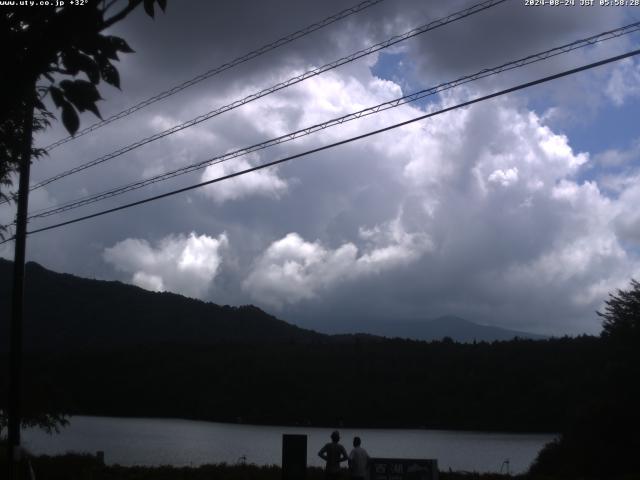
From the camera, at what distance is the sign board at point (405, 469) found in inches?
546

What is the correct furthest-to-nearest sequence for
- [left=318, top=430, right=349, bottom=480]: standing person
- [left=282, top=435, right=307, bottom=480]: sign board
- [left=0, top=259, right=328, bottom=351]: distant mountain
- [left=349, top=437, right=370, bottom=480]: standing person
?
[left=0, top=259, right=328, bottom=351]: distant mountain < [left=318, top=430, right=349, bottom=480]: standing person < [left=282, top=435, right=307, bottom=480]: sign board < [left=349, top=437, right=370, bottom=480]: standing person

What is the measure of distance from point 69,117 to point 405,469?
10.5m

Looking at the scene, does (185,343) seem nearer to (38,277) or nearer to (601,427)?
(38,277)

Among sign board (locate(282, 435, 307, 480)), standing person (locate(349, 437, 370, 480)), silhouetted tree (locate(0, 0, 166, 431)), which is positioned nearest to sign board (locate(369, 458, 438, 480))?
standing person (locate(349, 437, 370, 480))

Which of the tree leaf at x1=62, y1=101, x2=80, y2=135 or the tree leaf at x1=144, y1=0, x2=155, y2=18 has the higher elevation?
the tree leaf at x1=144, y1=0, x2=155, y2=18

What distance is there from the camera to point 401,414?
91.4 metres

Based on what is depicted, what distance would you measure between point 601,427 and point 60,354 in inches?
2831

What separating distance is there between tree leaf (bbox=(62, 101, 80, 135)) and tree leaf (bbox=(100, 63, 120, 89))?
32 centimetres

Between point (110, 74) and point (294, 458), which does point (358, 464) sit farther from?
point (110, 74)

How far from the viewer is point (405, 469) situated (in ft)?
45.6

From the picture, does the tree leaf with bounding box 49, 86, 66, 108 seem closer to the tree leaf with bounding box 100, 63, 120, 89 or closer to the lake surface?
the tree leaf with bounding box 100, 63, 120, 89

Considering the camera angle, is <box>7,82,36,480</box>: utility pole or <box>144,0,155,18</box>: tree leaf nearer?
<box>144,0,155,18</box>: tree leaf

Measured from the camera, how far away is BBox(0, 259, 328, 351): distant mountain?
328ft

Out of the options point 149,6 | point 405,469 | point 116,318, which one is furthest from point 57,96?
point 116,318
